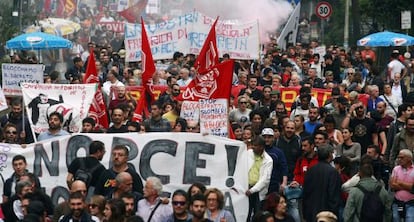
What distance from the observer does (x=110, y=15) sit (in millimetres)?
46469

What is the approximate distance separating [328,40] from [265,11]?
11291 mm

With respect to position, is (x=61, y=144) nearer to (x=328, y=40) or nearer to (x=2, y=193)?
(x=2, y=193)

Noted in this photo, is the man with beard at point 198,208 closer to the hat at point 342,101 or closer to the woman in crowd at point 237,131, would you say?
the woman in crowd at point 237,131

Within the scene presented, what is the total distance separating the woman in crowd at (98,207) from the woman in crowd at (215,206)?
1.05 m

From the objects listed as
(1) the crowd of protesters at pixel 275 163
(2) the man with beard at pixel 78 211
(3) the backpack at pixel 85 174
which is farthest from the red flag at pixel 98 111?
(2) the man with beard at pixel 78 211

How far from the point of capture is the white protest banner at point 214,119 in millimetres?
17688

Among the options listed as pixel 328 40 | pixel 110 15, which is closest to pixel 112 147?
pixel 110 15

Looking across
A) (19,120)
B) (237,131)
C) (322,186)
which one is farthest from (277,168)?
(19,120)

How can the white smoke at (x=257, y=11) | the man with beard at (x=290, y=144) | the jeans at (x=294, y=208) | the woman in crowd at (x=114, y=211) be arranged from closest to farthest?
the woman in crowd at (x=114, y=211)
the jeans at (x=294, y=208)
the man with beard at (x=290, y=144)
the white smoke at (x=257, y=11)

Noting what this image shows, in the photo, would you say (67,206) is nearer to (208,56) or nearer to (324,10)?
(208,56)

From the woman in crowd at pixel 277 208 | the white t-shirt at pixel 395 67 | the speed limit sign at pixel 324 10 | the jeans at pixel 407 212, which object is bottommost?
the jeans at pixel 407 212

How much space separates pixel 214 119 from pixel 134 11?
88.7 ft

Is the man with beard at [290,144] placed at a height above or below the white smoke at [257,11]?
below

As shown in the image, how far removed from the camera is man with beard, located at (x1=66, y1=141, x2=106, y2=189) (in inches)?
636
